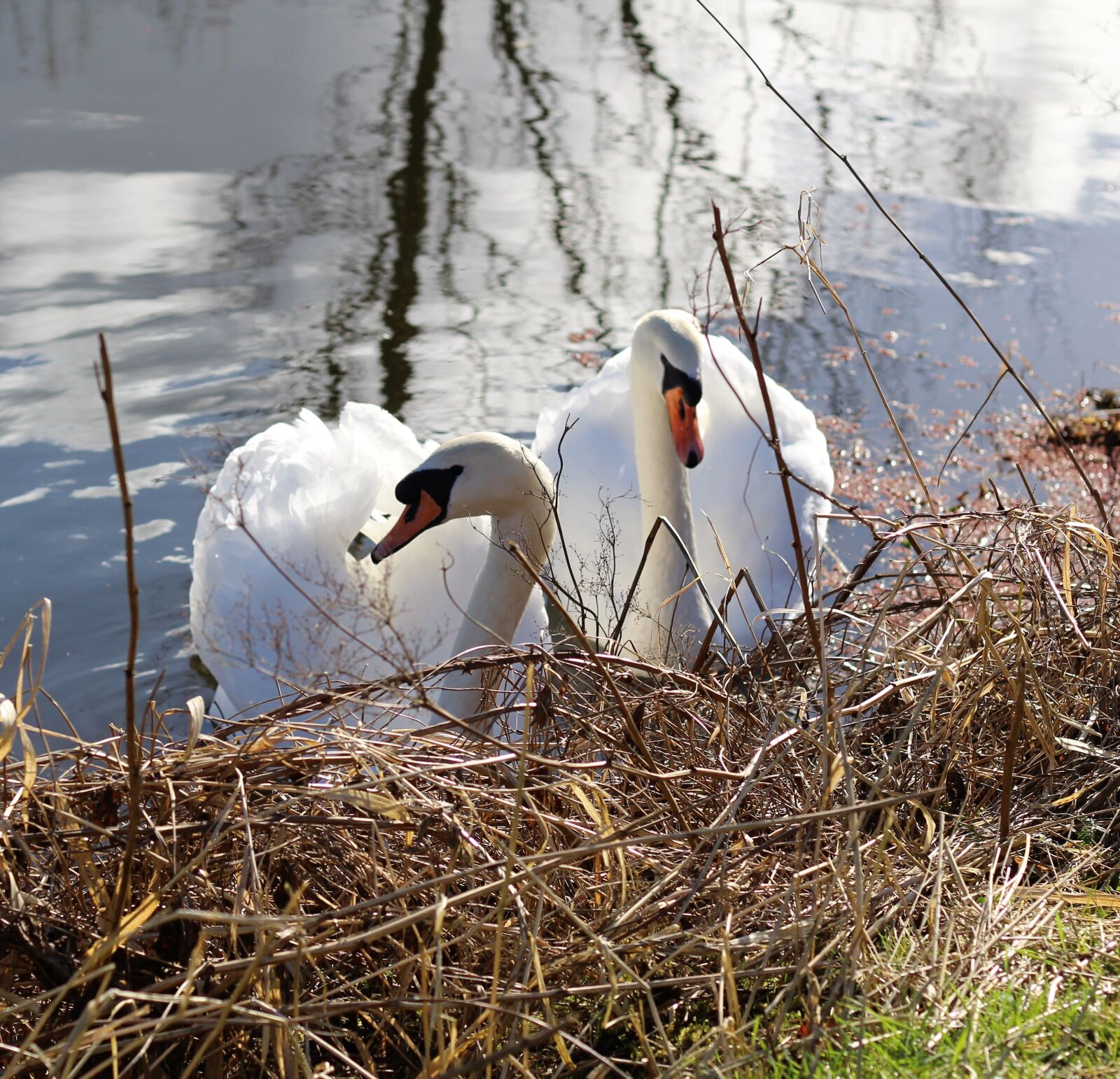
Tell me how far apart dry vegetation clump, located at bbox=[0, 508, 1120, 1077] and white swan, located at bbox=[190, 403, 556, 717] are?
87 centimetres

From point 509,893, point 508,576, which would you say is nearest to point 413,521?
point 508,576

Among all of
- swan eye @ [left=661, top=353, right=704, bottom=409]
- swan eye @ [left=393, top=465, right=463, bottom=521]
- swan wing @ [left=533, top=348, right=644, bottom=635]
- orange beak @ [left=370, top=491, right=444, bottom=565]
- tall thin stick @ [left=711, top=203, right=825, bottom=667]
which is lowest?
swan wing @ [left=533, top=348, right=644, bottom=635]

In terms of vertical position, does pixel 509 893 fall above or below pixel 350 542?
above

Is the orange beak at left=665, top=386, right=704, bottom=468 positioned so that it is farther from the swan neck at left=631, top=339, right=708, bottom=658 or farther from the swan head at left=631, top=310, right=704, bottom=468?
the swan neck at left=631, top=339, right=708, bottom=658

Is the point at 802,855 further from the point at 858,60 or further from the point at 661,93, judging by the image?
the point at 858,60

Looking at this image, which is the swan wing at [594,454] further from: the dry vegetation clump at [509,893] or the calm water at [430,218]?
the dry vegetation clump at [509,893]

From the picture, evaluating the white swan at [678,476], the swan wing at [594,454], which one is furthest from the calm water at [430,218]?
the white swan at [678,476]

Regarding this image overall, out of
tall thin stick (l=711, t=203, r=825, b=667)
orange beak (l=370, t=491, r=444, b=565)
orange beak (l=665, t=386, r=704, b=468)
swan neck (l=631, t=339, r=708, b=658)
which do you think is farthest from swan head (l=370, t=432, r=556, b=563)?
tall thin stick (l=711, t=203, r=825, b=667)

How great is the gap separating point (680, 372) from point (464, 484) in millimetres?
907

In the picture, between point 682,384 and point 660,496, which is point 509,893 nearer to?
point 682,384

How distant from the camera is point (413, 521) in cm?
298

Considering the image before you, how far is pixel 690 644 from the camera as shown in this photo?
322 centimetres

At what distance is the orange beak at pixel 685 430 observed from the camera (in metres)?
3.49

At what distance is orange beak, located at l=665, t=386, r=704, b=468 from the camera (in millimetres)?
3488
